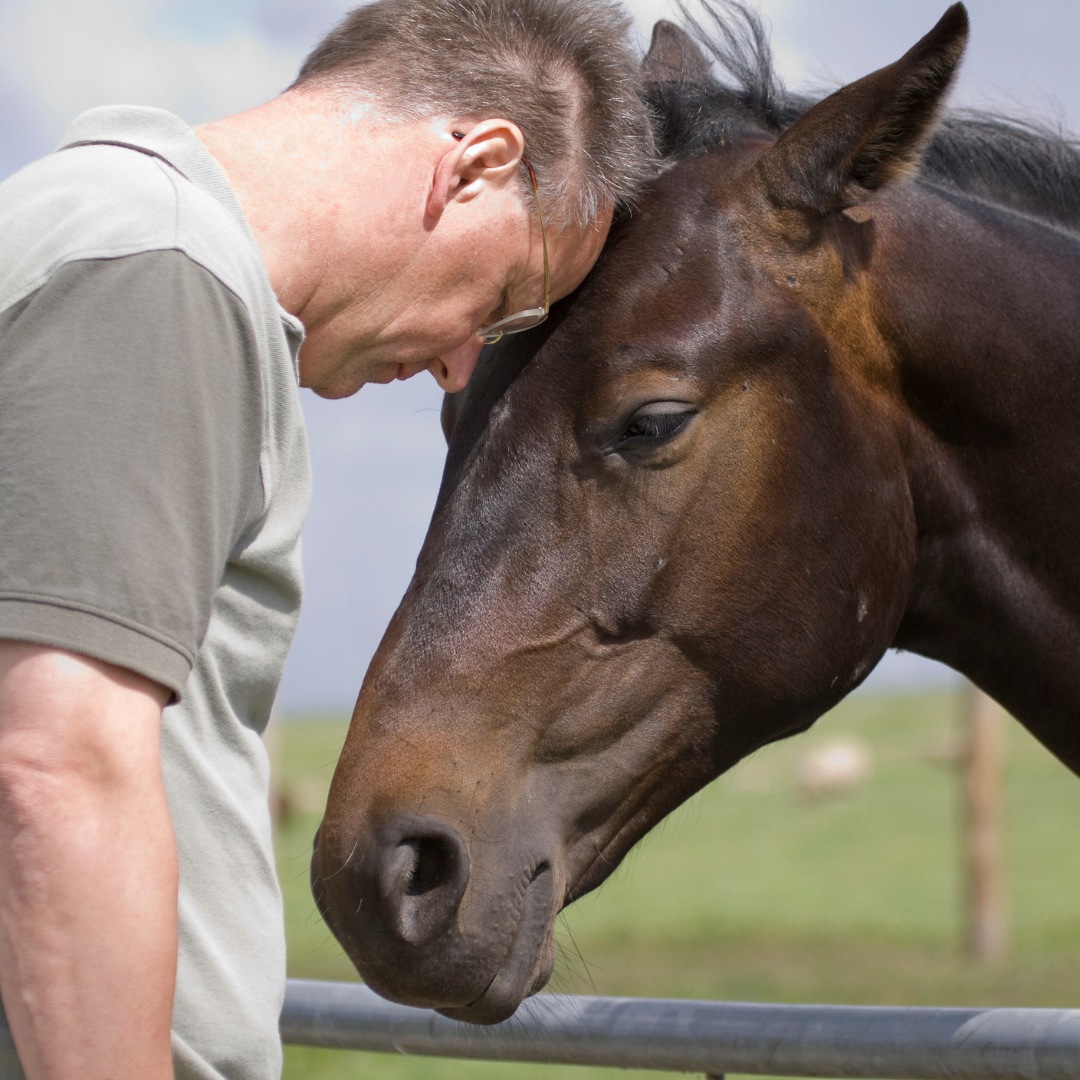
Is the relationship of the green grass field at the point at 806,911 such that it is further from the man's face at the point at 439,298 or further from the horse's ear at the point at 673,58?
the horse's ear at the point at 673,58

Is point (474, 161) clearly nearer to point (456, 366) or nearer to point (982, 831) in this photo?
point (456, 366)

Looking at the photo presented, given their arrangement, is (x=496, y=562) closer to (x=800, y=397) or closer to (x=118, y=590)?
(x=800, y=397)

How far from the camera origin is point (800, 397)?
2.17 metres

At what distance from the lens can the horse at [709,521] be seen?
6.21 ft

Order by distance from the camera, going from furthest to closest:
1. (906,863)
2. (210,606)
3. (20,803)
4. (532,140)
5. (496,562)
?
(906,863), (496,562), (532,140), (210,606), (20,803)

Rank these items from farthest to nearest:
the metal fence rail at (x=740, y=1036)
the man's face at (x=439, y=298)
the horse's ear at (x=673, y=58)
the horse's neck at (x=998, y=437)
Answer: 1. the horse's ear at (x=673, y=58)
2. the horse's neck at (x=998, y=437)
3. the man's face at (x=439, y=298)
4. the metal fence rail at (x=740, y=1036)

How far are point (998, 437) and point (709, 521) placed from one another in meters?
0.58

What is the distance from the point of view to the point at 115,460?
1143 mm

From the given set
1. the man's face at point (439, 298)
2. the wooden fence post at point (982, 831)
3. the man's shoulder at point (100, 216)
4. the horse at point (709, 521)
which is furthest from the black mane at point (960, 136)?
the wooden fence post at point (982, 831)

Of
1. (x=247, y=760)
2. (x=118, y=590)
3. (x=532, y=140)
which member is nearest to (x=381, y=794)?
(x=247, y=760)

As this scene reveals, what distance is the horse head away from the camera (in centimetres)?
192

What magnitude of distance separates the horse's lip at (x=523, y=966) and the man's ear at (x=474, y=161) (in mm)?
957

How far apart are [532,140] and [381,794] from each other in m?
0.91

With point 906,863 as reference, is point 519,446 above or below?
above
